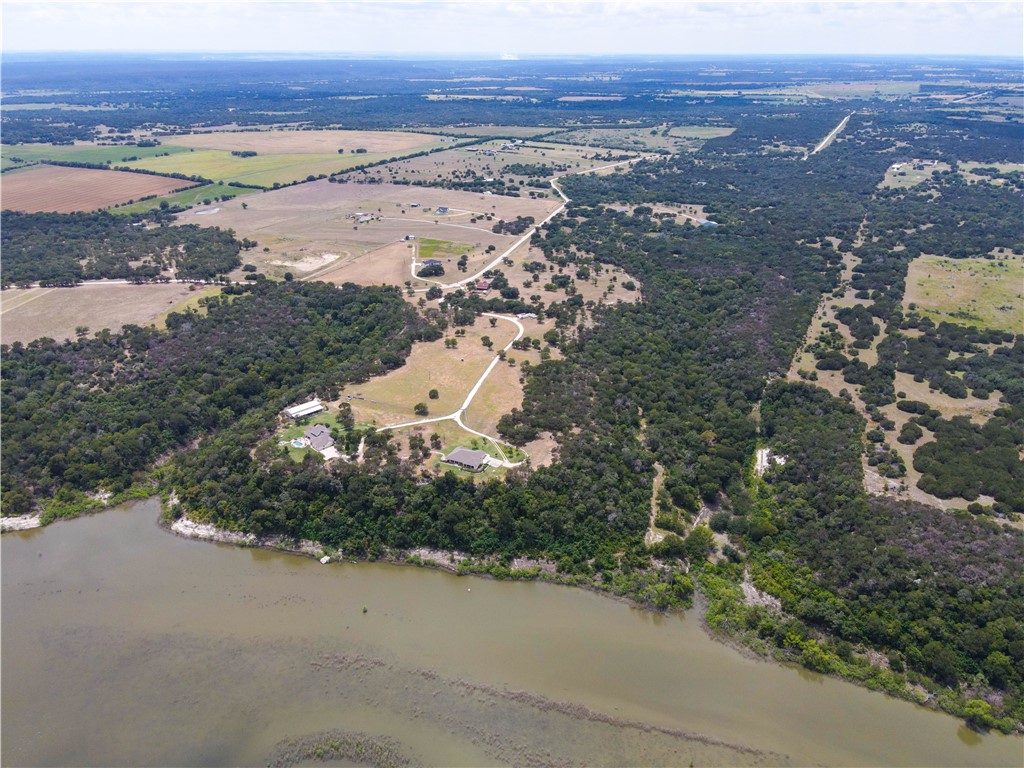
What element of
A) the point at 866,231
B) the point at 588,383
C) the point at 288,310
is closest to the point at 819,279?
the point at 866,231

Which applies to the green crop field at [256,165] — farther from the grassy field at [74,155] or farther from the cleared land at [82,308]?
the cleared land at [82,308]

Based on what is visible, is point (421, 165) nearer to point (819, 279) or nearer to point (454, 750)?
point (819, 279)

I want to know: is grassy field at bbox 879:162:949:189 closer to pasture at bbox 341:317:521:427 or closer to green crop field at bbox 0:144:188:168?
pasture at bbox 341:317:521:427

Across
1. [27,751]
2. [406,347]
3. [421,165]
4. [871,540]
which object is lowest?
[27,751]

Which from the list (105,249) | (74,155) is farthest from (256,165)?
(105,249)

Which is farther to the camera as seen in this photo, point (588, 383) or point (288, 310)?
point (288, 310)

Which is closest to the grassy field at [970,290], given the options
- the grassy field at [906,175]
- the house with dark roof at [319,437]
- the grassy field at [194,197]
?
the grassy field at [906,175]
